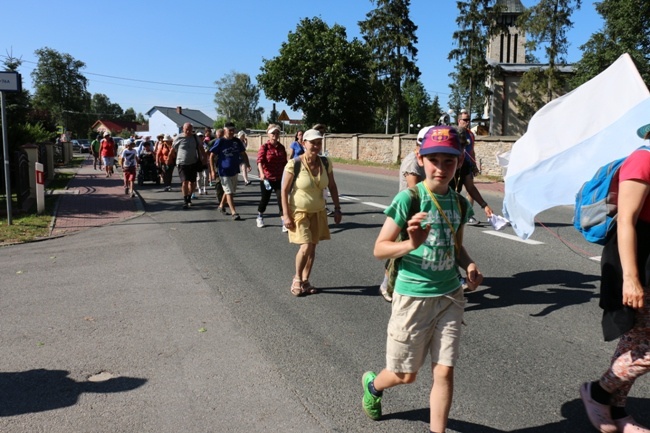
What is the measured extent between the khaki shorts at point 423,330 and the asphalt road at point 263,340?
1.85 feet

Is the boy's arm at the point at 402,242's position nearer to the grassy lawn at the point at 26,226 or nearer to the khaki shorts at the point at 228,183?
the grassy lawn at the point at 26,226

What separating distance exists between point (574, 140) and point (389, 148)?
28.6m

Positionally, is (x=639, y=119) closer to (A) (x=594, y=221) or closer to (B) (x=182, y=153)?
(A) (x=594, y=221)

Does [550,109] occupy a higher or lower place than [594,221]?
higher

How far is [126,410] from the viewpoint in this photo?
3.62 meters

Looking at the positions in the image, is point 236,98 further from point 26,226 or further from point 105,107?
point 26,226

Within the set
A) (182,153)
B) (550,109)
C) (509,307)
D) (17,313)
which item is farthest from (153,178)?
(550,109)

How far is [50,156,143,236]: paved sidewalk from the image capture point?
1140 cm

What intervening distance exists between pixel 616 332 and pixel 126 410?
112 inches

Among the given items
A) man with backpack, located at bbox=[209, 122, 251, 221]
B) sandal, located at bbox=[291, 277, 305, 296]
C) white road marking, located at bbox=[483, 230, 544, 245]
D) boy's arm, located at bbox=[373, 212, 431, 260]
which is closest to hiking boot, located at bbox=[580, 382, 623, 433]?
boy's arm, located at bbox=[373, 212, 431, 260]

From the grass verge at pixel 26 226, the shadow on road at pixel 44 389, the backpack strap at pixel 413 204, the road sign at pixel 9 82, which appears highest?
the road sign at pixel 9 82

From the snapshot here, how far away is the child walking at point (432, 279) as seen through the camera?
293 centimetres

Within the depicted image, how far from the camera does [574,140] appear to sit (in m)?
3.77

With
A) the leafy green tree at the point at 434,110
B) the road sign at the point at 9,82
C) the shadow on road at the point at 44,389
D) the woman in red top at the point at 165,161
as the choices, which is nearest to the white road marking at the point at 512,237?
the shadow on road at the point at 44,389
